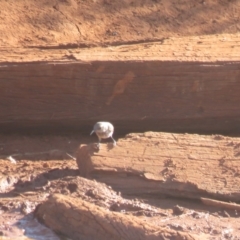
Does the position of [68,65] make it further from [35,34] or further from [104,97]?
[35,34]

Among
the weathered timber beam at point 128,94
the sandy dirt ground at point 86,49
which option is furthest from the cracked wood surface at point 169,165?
the weathered timber beam at point 128,94

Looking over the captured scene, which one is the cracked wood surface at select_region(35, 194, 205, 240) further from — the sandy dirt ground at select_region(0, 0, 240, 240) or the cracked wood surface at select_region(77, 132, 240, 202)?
the cracked wood surface at select_region(77, 132, 240, 202)

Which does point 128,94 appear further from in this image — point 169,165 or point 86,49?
point 169,165

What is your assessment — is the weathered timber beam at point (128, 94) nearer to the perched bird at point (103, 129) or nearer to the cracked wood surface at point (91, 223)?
the perched bird at point (103, 129)

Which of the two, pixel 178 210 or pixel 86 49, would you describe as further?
pixel 86 49

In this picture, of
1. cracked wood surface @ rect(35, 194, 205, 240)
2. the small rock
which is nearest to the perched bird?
cracked wood surface @ rect(35, 194, 205, 240)

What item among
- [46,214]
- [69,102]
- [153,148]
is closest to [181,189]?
[153,148]

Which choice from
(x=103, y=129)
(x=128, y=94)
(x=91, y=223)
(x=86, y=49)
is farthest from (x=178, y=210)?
(x=86, y=49)
